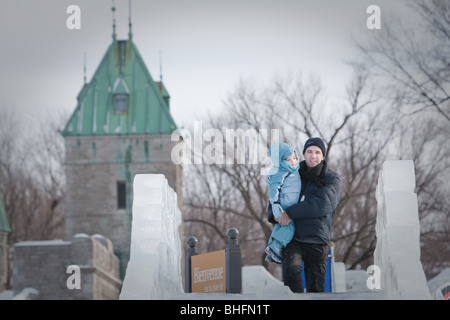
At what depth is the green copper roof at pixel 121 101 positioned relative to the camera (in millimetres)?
44594

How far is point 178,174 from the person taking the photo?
42.7m

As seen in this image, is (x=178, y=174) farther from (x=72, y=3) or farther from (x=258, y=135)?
(x=72, y=3)

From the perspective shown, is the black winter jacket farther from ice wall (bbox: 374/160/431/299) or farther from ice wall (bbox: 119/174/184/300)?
ice wall (bbox: 119/174/184/300)

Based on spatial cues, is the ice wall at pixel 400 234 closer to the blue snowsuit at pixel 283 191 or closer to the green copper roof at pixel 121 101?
the blue snowsuit at pixel 283 191

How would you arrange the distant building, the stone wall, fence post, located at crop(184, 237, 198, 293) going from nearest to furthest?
fence post, located at crop(184, 237, 198, 293) < the stone wall < the distant building

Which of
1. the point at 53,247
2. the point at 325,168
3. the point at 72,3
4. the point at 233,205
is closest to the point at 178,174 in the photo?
the point at 233,205

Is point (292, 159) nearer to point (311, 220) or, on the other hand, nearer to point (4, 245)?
point (311, 220)

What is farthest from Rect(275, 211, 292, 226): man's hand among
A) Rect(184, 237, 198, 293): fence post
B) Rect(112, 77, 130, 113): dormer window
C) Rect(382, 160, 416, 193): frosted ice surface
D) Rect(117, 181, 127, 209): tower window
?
Rect(112, 77, 130, 113): dormer window

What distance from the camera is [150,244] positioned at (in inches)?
280

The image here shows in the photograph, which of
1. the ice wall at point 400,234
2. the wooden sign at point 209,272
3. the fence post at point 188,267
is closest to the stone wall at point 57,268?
the fence post at point 188,267

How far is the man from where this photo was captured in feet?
24.6

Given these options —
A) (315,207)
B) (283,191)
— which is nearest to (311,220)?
(315,207)

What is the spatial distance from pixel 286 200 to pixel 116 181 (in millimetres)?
37227

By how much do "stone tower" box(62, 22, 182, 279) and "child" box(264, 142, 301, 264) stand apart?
35720mm
